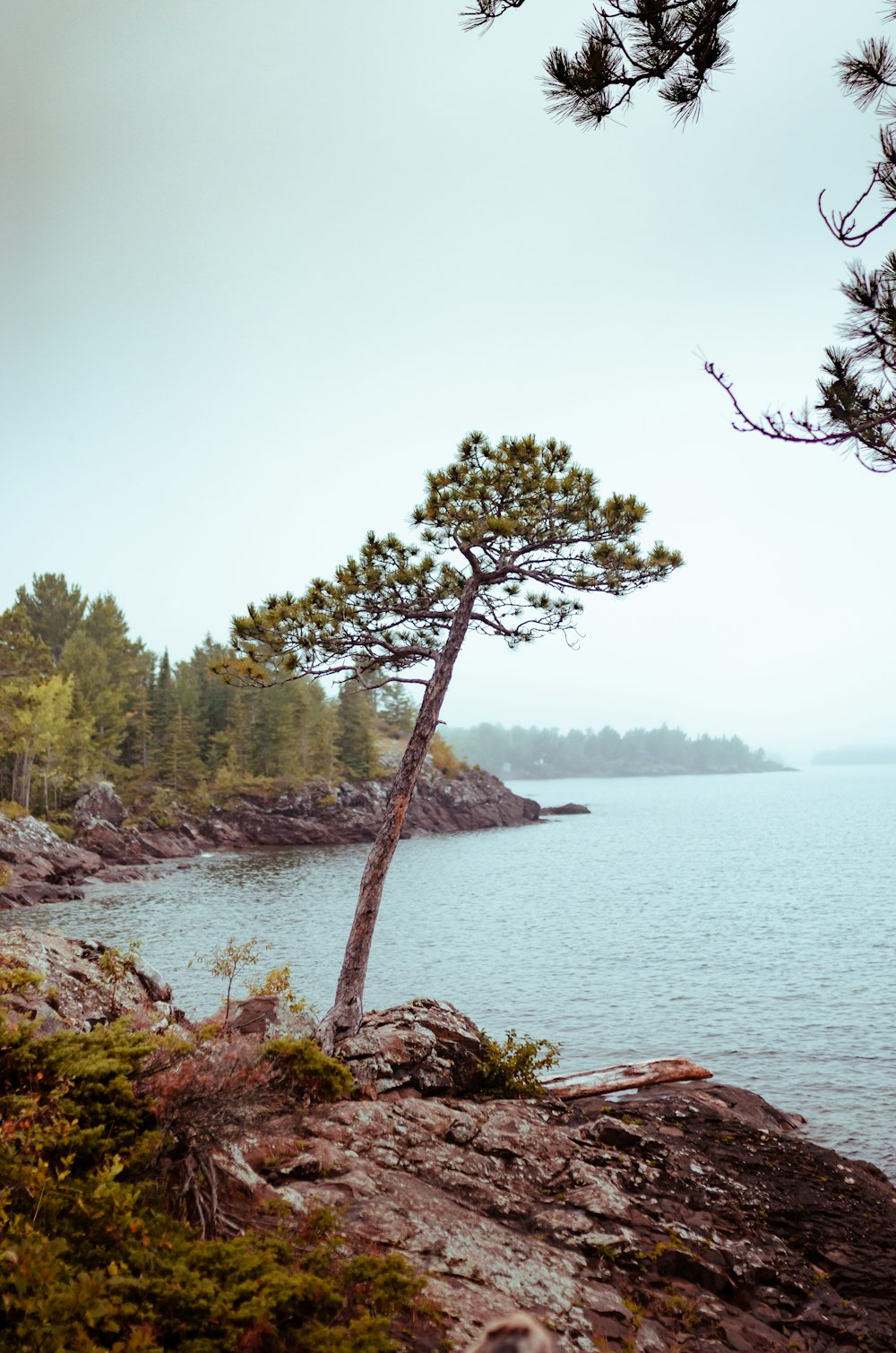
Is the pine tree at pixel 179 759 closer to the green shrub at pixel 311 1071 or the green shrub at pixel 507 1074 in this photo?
the green shrub at pixel 507 1074

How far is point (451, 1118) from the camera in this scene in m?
8.95

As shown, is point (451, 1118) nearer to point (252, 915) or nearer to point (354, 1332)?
point (354, 1332)

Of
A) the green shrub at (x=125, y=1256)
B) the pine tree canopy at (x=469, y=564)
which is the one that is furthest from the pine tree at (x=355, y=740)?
the green shrub at (x=125, y=1256)

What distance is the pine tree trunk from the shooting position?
35.6ft

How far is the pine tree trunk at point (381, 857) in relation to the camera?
427 inches

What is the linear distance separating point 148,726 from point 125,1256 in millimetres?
63478

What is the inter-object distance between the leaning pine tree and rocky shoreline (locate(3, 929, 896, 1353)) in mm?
3043

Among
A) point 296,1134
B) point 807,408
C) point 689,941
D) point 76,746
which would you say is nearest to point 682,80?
point 807,408

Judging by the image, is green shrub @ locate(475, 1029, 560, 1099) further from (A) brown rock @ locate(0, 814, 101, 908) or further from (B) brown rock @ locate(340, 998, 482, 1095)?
(A) brown rock @ locate(0, 814, 101, 908)

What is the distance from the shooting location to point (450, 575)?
13148 millimetres

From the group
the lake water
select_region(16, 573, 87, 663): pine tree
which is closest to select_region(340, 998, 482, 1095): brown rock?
the lake water

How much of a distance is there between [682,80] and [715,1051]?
56.3ft

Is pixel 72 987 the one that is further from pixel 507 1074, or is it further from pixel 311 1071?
pixel 507 1074

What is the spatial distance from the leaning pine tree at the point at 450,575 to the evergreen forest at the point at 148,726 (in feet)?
129
